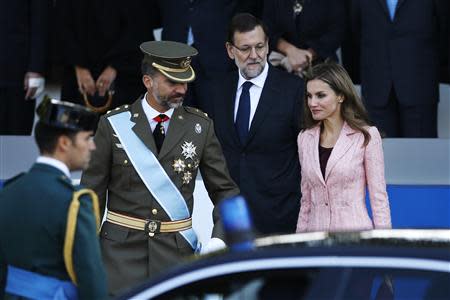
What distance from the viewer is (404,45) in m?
7.42

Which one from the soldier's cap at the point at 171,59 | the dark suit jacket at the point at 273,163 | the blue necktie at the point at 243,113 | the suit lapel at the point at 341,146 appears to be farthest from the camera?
the blue necktie at the point at 243,113

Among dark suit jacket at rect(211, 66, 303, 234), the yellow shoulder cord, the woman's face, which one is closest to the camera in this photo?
the yellow shoulder cord

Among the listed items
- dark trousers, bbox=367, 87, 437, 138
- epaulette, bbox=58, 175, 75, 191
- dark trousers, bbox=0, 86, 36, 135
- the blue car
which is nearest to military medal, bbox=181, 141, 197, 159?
epaulette, bbox=58, 175, 75, 191

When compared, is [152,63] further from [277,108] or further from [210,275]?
[210,275]

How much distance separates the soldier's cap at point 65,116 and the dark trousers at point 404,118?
3412 millimetres

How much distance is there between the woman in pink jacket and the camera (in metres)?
5.41

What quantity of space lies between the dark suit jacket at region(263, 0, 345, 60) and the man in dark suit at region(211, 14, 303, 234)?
1.19m

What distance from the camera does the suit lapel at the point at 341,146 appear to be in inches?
214

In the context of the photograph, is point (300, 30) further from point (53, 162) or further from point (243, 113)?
point (53, 162)

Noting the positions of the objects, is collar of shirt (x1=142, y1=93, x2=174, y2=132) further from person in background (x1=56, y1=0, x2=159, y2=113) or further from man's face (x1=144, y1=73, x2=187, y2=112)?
person in background (x1=56, y1=0, x2=159, y2=113)

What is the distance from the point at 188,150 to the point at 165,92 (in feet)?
0.82

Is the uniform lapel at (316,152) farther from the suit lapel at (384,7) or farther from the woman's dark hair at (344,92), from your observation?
the suit lapel at (384,7)

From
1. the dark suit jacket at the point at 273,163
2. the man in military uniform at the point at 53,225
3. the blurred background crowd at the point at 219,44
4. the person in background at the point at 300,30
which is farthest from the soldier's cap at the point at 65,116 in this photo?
the person in background at the point at 300,30

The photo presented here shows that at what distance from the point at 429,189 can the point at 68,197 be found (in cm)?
312
